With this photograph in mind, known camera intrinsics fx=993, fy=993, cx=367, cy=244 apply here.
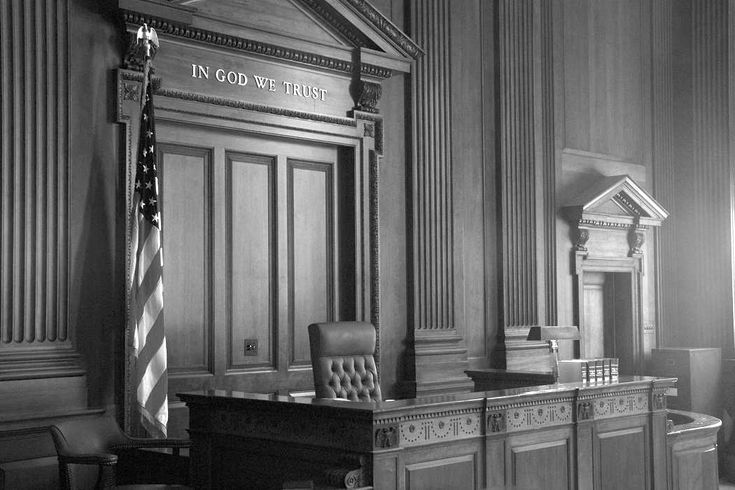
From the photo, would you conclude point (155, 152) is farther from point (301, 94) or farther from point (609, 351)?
point (609, 351)

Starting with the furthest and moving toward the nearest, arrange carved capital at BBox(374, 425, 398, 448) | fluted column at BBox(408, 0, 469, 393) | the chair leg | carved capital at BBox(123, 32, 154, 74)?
fluted column at BBox(408, 0, 469, 393) < carved capital at BBox(123, 32, 154, 74) < the chair leg < carved capital at BBox(374, 425, 398, 448)

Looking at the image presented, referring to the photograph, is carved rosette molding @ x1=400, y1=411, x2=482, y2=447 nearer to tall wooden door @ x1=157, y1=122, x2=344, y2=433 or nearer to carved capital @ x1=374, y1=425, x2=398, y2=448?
carved capital @ x1=374, y1=425, x2=398, y2=448

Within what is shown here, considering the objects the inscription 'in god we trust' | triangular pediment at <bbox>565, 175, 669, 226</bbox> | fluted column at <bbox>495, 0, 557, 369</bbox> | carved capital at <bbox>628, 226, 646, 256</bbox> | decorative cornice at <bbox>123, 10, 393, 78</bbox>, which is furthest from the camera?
carved capital at <bbox>628, 226, 646, 256</bbox>

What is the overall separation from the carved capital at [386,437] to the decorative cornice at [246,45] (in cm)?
301

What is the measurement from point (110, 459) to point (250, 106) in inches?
115

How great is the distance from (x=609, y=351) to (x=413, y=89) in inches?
147

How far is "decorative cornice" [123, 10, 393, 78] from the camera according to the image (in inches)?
239

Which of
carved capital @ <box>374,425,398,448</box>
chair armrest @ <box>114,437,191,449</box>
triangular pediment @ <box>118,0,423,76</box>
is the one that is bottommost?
chair armrest @ <box>114,437,191,449</box>

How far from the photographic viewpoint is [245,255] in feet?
22.2

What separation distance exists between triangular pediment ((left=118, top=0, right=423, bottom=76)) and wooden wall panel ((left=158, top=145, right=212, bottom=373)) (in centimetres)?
82

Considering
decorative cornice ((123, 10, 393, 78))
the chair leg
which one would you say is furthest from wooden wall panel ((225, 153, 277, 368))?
the chair leg

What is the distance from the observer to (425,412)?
4.75 meters

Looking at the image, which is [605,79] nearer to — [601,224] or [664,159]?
[664,159]

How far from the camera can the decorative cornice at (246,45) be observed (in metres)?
6.06
